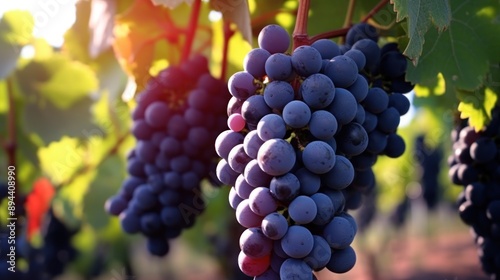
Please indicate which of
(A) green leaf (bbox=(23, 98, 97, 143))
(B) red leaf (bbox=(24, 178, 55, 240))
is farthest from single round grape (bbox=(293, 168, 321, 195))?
(B) red leaf (bbox=(24, 178, 55, 240))

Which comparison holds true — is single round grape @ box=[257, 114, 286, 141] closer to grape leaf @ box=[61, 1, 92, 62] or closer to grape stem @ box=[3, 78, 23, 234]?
grape leaf @ box=[61, 1, 92, 62]

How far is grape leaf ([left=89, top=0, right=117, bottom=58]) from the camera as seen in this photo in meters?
1.67

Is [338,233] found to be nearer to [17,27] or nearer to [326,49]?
[326,49]

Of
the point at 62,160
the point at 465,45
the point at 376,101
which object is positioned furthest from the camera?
the point at 62,160

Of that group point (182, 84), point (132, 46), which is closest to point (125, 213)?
point (182, 84)

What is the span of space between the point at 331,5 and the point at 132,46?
25.0 inches

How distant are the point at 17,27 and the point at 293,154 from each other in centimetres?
170

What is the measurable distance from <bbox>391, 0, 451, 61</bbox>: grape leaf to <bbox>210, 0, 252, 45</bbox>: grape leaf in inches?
15.1

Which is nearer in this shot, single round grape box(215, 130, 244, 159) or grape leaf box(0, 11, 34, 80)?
single round grape box(215, 130, 244, 159)

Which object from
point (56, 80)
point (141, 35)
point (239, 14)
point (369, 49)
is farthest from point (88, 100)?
point (369, 49)

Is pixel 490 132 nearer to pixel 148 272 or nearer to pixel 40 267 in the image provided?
pixel 40 267

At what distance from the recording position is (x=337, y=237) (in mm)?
950

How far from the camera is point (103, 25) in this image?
1697 millimetres

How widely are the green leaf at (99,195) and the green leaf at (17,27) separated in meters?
0.79
